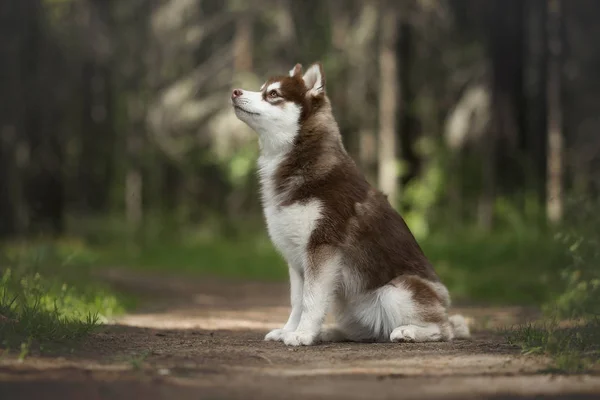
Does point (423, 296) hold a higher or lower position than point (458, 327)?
higher

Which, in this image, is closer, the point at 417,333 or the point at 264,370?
the point at 264,370

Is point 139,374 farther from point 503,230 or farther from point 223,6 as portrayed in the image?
point 223,6

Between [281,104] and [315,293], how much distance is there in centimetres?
158

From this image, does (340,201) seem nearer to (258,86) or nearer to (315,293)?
(315,293)

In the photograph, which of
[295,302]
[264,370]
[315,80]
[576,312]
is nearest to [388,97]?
[576,312]

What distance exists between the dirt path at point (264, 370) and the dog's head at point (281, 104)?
1.70m

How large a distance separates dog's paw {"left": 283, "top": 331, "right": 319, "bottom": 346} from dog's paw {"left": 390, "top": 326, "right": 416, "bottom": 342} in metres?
0.61

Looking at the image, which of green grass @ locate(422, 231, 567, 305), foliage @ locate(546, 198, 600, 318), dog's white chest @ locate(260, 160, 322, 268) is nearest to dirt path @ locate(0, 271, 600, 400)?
dog's white chest @ locate(260, 160, 322, 268)

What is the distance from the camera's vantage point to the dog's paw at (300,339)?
6.56 meters

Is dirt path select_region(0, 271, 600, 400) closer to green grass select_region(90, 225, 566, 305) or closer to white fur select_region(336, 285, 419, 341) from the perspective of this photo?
white fur select_region(336, 285, 419, 341)

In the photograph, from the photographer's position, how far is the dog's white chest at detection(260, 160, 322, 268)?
262 inches

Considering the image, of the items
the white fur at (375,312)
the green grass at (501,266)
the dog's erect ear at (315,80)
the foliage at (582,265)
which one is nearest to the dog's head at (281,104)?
the dog's erect ear at (315,80)

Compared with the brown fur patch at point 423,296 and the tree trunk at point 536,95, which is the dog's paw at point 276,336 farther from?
the tree trunk at point 536,95

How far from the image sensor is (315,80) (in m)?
7.18
